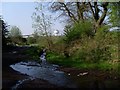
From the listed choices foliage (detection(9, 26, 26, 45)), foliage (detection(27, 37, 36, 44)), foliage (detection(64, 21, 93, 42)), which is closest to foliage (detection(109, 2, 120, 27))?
foliage (detection(64, 21, 93, 42))

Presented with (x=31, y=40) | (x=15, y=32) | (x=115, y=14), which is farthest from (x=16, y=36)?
Result: (x=115, y=14)

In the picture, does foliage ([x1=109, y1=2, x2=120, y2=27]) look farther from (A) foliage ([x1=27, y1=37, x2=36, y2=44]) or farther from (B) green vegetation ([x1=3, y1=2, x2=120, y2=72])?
(A) foliage ([x1=27, y1=37, x2=36, y2=44])

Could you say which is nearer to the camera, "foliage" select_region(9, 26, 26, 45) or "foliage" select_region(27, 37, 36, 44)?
"foliage" select_region(27, 37, 36, 44)

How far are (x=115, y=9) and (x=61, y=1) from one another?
593 inches

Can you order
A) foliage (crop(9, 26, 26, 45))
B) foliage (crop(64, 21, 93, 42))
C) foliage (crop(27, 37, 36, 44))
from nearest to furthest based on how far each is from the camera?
foliage (crop(64, 21, 93, 42)) → foliage (crop(27, 37, 36, 44)) → foliage (crop(9, 26, 26, 45))

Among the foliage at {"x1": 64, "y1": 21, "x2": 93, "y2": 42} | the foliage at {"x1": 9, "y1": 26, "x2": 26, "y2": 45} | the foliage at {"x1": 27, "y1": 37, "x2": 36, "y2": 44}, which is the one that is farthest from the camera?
the foliage at {"x1": 9, "y1": 26, "x2": 26, "y2": 45}

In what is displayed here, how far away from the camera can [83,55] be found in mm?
36969

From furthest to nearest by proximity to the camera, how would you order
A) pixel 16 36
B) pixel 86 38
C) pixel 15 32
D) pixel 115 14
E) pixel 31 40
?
pixel 16 36
pixel 31 40
pixel 15 32
pixel 86 38
pixel 115 14

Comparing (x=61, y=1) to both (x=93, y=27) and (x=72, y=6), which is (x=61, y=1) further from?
(x=93, y=27)

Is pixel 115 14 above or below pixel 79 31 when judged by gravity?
above

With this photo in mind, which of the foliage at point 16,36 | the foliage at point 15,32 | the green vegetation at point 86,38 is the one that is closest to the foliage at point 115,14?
the green vegetation at point 86,38

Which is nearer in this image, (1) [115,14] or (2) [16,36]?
(1) [115,14]

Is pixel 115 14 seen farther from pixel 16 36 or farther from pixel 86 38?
pixel 16 36

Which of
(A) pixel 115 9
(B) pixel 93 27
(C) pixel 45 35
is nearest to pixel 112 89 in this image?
(A) pixel 115 9
